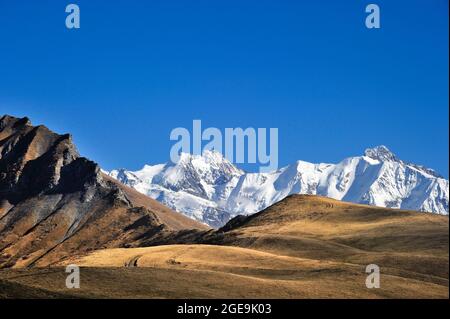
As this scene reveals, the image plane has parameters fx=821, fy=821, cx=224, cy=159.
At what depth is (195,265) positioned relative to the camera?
151m

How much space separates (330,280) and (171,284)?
2465cm

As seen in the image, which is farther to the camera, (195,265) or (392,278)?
(195,265)

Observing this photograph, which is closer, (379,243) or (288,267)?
(288,267)

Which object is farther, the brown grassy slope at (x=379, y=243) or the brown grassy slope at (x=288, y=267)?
the brown grassy slope at (x=379, y=243)

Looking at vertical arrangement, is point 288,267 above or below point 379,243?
below

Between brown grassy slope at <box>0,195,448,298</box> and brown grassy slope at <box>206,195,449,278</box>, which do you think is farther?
brown grassy slope at <box>206,195,449,278</box>
